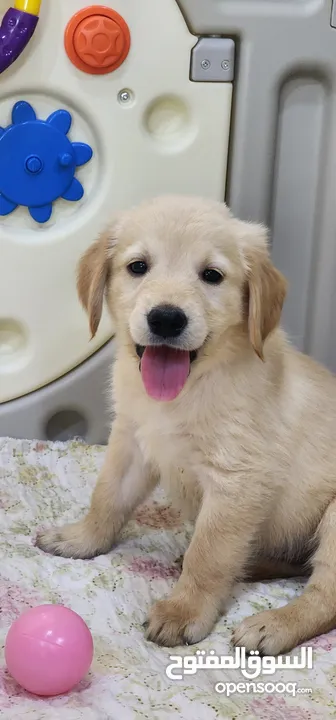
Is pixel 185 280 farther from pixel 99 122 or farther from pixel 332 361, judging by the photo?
pixel 332 361

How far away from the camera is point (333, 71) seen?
7.08ft

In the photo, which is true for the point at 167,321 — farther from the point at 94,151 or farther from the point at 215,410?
the point at 94,151

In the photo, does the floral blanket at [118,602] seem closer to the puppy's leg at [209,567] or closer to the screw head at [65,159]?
the puppy's leg at [209,567]

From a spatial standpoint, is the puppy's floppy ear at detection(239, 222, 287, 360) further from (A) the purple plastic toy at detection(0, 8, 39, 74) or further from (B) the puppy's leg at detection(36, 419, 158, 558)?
(A) the purple plastic toy at detection(0, 8, 39, 74)

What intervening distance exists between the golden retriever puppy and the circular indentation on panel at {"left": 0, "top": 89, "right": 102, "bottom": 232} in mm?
520

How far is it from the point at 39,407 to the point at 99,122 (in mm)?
836

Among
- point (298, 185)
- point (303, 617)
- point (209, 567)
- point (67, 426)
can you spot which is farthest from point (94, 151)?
point (303, 617)

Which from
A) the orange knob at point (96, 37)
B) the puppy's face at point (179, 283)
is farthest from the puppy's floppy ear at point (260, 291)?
the orange knob at point (96, 37)

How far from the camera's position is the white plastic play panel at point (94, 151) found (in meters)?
2.07

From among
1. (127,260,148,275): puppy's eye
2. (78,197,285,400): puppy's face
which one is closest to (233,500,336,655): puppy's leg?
(78,197,285,400): puppy's face

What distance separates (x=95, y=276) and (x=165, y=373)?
10.8 inches

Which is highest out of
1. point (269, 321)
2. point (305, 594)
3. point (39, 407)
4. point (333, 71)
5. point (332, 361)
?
point (333, 71)

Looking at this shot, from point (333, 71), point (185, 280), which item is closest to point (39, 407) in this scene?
point (185, 280)

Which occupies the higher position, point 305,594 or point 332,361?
point 332,361
